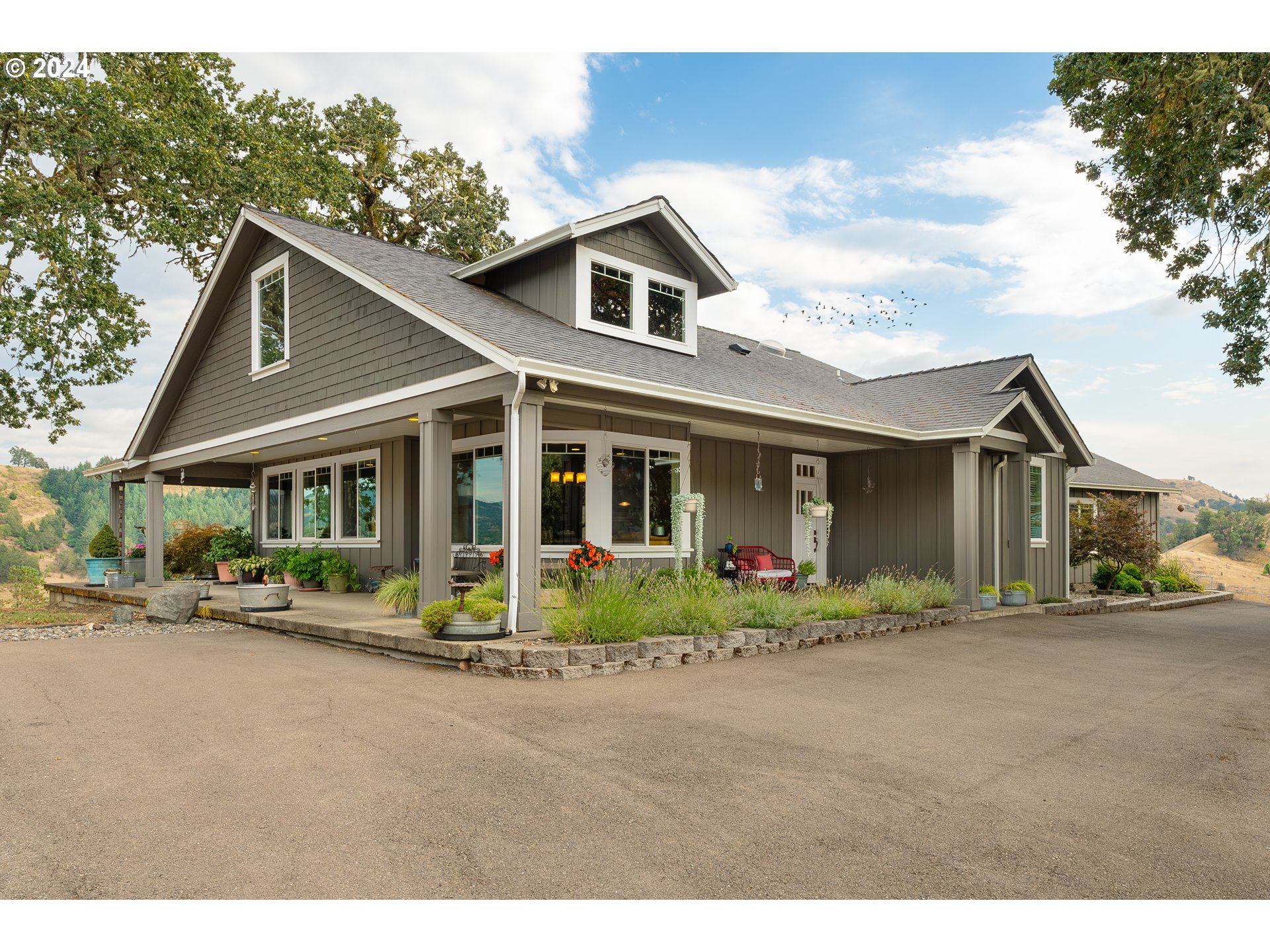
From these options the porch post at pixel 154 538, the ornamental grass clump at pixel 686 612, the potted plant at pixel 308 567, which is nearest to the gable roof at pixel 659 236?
the ornamental grass clump at pixel 686 612

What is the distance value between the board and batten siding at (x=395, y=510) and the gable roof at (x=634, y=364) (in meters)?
3.14

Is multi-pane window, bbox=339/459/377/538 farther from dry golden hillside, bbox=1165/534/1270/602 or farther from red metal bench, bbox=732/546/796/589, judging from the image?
dry golden hillside, bbox=1165/534/1270/602

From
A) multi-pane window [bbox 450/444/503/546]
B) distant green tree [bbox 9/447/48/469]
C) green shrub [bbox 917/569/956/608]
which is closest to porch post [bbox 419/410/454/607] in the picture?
multi-pane window [bbox 450/444/503/546]

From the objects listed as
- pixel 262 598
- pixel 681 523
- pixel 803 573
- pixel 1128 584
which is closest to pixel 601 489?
pixel 681 523

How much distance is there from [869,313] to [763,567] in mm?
8486

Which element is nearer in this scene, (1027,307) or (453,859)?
(453,859)

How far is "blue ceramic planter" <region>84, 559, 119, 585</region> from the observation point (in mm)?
16250

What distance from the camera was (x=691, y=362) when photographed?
1127 cm

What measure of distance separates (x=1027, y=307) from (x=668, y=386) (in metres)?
13.9

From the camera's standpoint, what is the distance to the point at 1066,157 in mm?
12852

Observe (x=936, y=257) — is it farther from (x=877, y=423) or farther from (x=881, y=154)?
(x=877, y=423)

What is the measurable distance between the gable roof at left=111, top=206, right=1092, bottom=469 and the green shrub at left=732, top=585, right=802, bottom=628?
236cm

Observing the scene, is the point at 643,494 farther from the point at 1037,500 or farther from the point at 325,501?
the point at 1037,500

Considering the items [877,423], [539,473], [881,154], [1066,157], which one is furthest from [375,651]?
[881,154]
